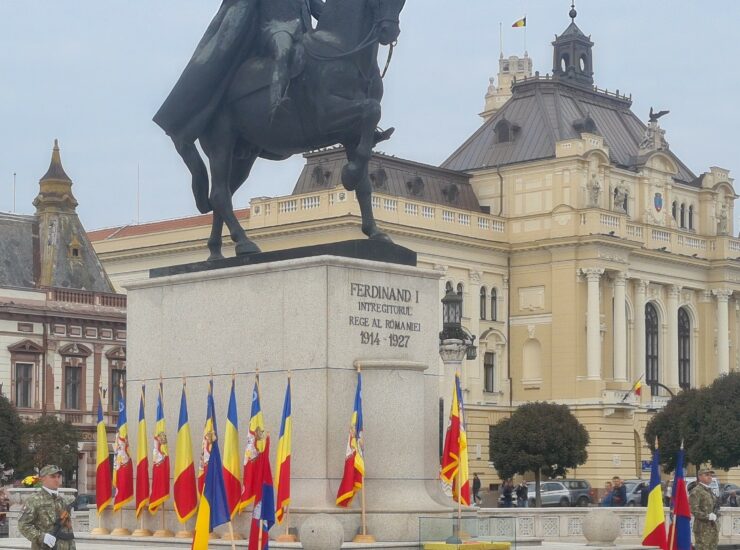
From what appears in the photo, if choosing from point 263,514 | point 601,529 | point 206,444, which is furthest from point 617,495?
point 263,514

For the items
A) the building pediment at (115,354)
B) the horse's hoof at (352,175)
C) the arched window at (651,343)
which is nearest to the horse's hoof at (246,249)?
the horse's hoof at (352,175)

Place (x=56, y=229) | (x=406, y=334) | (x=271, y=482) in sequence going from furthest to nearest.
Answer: (x=56, y=229) → (x=406, y=334) → (x=271, y=482)

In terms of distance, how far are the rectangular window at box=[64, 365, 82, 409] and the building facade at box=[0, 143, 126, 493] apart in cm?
3

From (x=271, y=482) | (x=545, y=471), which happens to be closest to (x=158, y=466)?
(x=271, y=482)

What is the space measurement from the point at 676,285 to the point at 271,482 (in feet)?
227

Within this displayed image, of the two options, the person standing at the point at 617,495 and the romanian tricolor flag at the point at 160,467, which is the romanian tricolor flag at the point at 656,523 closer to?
the romanian tricolor flag at the point at 160,467

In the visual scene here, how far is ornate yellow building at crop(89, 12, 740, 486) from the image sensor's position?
76938 mm

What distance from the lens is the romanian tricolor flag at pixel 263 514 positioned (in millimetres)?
16672

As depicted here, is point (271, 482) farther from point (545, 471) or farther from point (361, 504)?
point (545, 471)

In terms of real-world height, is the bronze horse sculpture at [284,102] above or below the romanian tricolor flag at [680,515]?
above

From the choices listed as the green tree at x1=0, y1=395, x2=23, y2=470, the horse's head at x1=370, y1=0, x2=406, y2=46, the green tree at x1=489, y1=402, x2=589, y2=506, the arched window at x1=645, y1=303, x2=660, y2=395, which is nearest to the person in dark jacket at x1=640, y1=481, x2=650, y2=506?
the green tree at x1=489, y1=402, x2=589, y2=506

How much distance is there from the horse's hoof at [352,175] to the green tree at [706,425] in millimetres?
46003

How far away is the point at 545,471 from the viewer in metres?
67.0

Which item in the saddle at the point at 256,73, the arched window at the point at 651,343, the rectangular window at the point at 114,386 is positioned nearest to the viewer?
the saddle at the point at 256,73
